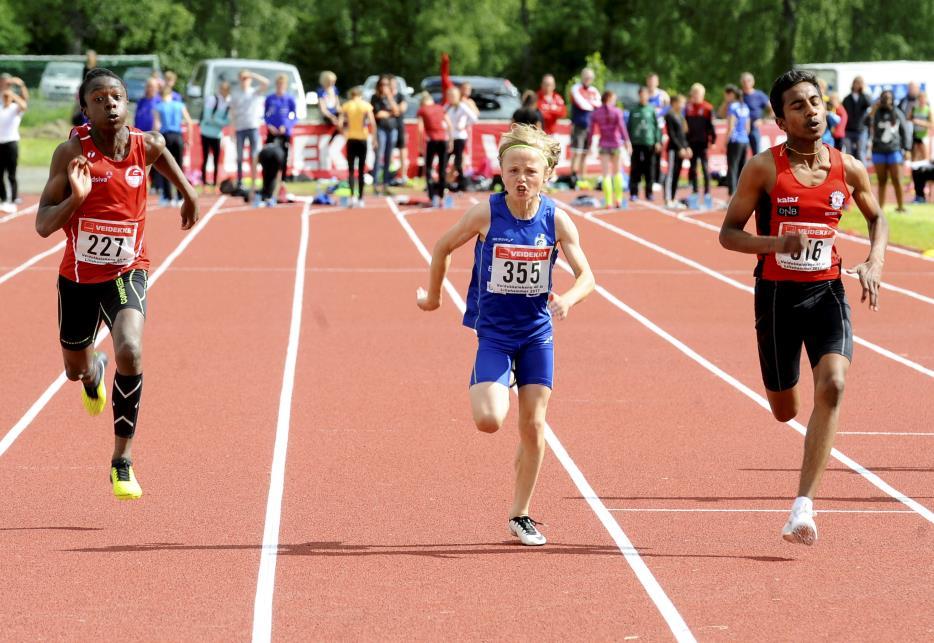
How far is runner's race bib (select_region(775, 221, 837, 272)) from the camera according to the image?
648 cm

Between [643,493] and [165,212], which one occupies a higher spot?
[643,493]

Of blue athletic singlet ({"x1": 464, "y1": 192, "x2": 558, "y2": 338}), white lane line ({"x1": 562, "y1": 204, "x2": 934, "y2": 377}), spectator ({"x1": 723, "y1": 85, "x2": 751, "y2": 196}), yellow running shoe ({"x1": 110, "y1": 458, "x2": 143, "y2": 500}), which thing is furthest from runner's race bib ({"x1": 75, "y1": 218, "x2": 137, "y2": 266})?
spectator ({"x1": 723, "y1": 85, "x2": 751, "y2": 196})

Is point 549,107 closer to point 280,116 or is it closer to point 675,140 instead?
point 675,140

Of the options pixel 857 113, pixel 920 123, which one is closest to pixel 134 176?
pixel 857 113

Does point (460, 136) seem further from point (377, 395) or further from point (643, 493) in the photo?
point (643, 493)

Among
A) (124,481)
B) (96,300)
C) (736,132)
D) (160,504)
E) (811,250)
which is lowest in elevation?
(736,132)

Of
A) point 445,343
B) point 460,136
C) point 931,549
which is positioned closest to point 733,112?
point 460,136

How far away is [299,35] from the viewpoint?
5862 centimetres

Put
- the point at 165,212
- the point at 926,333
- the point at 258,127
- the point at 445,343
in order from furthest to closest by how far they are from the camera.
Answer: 1. the point at 258,127
2. the point at 165,212
3. the point at 926,333
4. the point at 445,343

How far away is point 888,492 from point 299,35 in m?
52.9

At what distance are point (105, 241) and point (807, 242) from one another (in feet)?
9.55

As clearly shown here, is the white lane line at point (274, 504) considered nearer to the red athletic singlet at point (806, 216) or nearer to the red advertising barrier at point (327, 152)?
the red athletic singlet at point (806, 216)

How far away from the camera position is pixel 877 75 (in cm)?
3494

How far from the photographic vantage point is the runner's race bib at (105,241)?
7.04 metres
